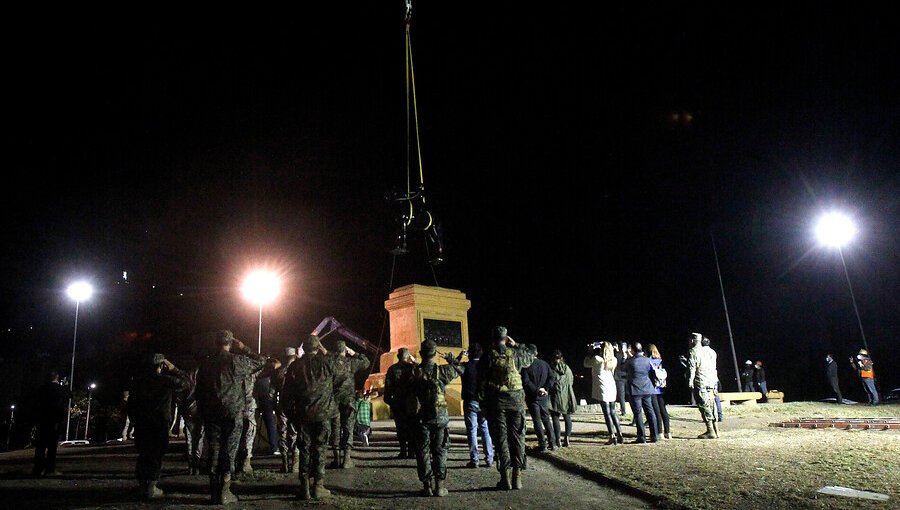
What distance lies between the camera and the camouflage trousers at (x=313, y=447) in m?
6.34

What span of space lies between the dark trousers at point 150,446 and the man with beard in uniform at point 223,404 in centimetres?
76

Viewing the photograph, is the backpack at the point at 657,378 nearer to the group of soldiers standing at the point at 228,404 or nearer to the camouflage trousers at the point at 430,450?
the camouflage trousers at the point at 430,450

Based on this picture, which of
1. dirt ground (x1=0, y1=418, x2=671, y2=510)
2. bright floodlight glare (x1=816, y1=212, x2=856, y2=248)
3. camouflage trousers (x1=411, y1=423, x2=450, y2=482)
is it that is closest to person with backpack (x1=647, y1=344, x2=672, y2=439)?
dirt ground (x1=0, y1=418, x2=671, y2=510)

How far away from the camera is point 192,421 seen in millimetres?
8406

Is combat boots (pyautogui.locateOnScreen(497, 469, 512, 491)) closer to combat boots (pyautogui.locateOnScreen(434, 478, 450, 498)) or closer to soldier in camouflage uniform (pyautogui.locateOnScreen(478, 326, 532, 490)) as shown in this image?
soldier in camouflage uniform (pyautogui.locateOnScreen(478, 326, 532, 490))

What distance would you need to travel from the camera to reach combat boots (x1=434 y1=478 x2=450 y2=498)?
21.0 ft

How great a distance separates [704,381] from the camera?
10.5 m

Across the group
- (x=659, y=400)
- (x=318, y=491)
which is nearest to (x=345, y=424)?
(x=318, y=491)

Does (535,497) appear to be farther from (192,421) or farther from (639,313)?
(639,313)

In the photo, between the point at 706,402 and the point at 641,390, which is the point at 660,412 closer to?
the point at 706,402

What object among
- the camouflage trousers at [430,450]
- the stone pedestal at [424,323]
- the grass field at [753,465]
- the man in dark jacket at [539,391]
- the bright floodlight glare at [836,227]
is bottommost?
the grass field at [753,465]

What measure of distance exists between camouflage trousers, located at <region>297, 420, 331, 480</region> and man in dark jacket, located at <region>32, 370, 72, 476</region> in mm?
5100

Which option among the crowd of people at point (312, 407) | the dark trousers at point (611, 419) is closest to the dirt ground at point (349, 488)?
the crowd of people at point (312, 407)

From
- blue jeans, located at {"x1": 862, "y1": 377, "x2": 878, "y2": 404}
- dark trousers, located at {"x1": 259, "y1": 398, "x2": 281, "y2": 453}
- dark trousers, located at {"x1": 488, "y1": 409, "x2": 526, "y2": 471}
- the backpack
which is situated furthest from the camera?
blue jeans, located at {"x1": 862, "y1": 377, "x2": 878, "y2": 404}
